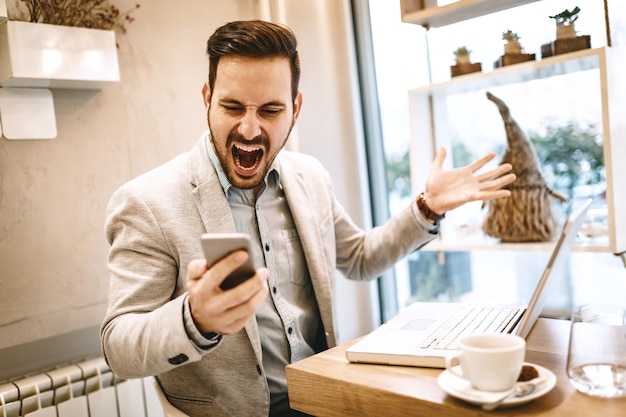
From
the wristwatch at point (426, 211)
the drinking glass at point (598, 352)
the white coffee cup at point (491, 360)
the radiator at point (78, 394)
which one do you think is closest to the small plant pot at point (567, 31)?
the wristwatch at point (426, 211)

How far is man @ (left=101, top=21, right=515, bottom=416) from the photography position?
4.79ft

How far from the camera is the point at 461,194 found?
1636 millimetres

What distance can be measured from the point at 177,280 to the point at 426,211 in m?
0.73

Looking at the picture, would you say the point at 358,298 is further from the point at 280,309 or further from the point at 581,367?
the point at 581,367

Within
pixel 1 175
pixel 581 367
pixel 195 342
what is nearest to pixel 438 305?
pixel 581 367

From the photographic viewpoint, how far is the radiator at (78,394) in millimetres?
1729

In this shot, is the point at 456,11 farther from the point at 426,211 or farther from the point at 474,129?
the point at 426,211

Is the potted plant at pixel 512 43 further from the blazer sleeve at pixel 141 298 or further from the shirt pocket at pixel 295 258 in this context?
the blazer sleeve at pixel 141 298

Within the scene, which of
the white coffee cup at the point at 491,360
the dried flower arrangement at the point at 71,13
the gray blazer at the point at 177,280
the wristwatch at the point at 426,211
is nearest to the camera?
the white coffee cup at the point at 491,360

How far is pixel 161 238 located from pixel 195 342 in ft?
1.33

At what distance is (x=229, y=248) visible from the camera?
38.4 inches

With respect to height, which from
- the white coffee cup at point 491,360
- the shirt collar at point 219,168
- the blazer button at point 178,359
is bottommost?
the blazer button at point 178,359

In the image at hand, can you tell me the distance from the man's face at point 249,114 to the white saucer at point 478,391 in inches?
31.5

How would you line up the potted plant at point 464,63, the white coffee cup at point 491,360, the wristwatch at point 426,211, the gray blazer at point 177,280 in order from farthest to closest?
the potted plant at point 464,63, the wristwatch at point 426,211, the gray blazer at point 177,280, the white coffee cup at point 491,360
